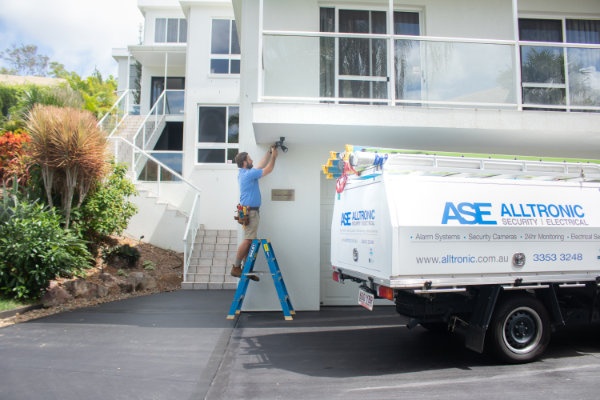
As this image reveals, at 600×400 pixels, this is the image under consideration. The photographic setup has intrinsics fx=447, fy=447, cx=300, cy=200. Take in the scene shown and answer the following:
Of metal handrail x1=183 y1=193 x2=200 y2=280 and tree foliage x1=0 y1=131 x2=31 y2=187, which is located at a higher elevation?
tree foliage x1=0 y1=131 x2=31 y2=187

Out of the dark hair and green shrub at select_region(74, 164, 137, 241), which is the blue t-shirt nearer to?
the dark hair

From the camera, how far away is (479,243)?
201 inches

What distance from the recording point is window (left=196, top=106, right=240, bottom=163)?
51.5 ft

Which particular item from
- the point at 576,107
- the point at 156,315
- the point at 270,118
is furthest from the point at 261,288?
the point at 576,107

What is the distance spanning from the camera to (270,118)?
7035mm

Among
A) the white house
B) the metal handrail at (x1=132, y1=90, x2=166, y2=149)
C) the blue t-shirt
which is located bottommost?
the blue t-shirt

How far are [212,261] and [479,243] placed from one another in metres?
7.57

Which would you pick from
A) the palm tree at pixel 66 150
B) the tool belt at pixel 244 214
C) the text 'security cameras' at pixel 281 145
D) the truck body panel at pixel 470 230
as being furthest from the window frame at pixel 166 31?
the truck body panel at pixel 470 230

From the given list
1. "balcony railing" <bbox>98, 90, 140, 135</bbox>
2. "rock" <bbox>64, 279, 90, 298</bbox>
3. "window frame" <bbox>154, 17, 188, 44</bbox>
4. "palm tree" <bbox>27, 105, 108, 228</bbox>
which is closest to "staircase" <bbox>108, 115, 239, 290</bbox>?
"rock" <bbox>64, 279, 90, 298</bbox>

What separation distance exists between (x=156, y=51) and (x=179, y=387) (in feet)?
52.1

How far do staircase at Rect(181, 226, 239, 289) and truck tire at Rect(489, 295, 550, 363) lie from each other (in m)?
6.51

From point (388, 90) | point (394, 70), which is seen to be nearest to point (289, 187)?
point (388, 90)

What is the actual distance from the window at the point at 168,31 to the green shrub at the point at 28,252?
1296cm

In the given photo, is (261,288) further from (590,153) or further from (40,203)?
(590,153)
